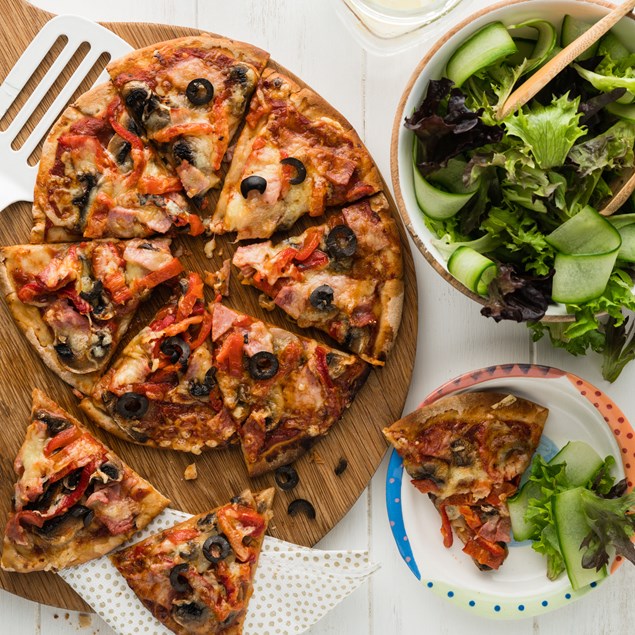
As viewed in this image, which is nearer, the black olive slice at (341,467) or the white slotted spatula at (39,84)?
the white slotted spatula at (39,84)

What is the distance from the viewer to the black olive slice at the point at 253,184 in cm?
512

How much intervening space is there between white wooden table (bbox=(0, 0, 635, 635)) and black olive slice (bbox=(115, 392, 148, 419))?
1.47 metres

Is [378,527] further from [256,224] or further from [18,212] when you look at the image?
[18,212]

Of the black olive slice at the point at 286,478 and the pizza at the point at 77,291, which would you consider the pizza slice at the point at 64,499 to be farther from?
the black olive slice at the point at 286,478

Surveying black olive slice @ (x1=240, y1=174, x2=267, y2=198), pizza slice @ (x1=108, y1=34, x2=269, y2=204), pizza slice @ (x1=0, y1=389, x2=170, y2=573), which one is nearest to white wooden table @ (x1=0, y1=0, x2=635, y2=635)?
pizza slice @ (x1=108, y1=34, x2=269, y2=204)

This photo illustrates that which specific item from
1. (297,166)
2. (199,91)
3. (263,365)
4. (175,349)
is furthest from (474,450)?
(199,91)

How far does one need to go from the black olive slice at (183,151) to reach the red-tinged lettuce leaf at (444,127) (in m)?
1.46

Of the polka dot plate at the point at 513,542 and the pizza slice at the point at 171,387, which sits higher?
the pizza slice at the point at 171,387

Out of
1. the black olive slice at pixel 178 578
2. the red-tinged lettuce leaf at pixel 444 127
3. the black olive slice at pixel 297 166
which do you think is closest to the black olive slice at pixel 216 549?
the black olive slice at pixel 178 578

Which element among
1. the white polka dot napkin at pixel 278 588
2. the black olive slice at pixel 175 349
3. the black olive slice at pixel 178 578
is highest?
the black olive slice at pixel 175 349

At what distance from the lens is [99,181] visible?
17.1ft

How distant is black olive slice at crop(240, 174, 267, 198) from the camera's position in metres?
5.12

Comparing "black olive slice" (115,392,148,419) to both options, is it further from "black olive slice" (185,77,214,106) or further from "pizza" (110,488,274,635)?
"black olive slice" (185,77,214,106)

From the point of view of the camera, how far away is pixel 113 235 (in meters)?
5.31
